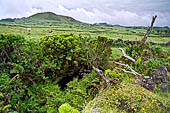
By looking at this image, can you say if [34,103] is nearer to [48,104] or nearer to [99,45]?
[48,104]

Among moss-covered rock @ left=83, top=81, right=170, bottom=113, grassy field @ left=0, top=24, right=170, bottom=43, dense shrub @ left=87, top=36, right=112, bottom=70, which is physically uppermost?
grassy field @ left=0, top=24, right=170, bottom=43

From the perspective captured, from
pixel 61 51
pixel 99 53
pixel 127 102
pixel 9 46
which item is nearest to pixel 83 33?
pixel 99 53

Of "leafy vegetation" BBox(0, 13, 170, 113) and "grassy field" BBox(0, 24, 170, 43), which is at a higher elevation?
"grassy field" BBox(0, 24, 170, 43)

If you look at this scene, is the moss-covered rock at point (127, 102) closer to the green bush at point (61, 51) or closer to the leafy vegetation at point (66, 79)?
the leafy vegetation at point (66, 79)

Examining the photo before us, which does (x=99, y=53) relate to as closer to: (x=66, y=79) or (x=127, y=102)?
(x=66, y=79)

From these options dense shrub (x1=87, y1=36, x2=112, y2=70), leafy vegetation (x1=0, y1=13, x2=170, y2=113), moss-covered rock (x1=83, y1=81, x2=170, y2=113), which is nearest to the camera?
moss-covered rock (x1=83, y1=81, x2=170, y2=113)

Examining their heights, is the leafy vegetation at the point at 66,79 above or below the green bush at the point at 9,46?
below

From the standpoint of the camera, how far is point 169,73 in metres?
6.77

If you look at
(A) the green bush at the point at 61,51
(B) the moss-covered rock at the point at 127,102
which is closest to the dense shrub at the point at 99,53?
(A) the green bush at the point at 61,51

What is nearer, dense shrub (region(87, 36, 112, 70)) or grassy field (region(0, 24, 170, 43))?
dense shrub (region(87, 36, 112, 70))

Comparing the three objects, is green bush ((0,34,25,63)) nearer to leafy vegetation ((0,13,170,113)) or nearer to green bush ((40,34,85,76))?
leafy vegetation ((0,13,170,113))

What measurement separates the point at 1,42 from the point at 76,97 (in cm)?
510

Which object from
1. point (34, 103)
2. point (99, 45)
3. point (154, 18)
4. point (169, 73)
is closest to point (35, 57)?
point (34, 103)

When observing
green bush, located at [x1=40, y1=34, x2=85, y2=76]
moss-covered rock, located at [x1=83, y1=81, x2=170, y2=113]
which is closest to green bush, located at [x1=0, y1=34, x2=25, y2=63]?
green bush, located at [x1=40, y1=34, x2=85, y2=76]
